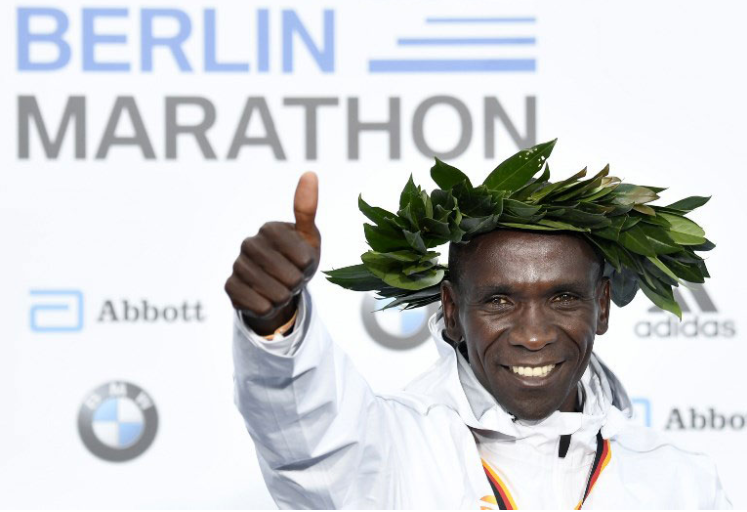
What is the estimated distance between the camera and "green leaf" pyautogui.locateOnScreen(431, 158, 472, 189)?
259 cm

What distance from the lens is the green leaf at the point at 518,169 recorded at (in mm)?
2664

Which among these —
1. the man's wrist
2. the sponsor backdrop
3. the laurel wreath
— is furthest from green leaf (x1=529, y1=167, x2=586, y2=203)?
the sponsor backdrop

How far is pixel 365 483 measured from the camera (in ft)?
7.66

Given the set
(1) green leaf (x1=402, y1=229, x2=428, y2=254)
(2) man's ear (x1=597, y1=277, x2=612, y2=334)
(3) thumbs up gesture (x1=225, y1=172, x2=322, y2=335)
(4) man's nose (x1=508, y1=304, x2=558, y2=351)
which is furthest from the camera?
(2) man's ear (x1=597, y1=277, x2=612, y2=334)

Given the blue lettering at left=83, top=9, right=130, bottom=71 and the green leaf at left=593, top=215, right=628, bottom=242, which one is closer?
the green leaf at left=593, top=215, right=628, bottom=242

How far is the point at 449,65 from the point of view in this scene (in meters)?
4.29

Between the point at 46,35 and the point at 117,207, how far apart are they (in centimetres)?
63

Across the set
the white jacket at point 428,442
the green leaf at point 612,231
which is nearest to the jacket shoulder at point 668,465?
the white jacket at point 428,442

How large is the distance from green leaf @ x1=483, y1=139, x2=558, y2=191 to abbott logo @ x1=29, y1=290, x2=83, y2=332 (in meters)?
1.98

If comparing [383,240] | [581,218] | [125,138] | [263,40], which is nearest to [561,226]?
[581,218]

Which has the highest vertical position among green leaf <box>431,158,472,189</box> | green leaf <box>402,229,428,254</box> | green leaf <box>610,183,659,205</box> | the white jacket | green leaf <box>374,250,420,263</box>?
green leaf <box>431,158,472,189</box>

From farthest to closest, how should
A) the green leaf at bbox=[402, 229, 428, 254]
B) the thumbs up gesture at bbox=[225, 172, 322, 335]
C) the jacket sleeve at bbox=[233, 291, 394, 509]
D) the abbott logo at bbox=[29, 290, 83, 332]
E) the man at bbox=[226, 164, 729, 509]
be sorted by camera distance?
the abbott logo at bbox=[29, 290, 83, 332]
the green leaf at bbox=[402, 229, 428, 254]
the man at bbox=[226, 164, 729, 509]
the jacket sleeve at bbox=[233, 291, 394, 509]
the thumbs up gesture at bbox=[225, 172, 322, 335]

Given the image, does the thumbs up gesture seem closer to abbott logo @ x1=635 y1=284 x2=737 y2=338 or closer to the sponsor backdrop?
the sponsor backdrop

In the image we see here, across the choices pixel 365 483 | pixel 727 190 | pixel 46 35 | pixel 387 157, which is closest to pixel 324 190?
pixel 387 157
